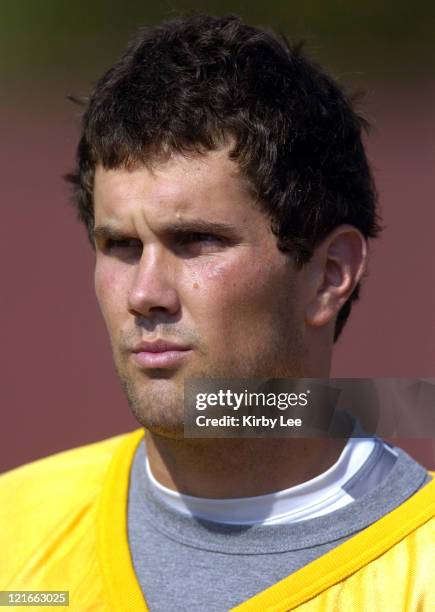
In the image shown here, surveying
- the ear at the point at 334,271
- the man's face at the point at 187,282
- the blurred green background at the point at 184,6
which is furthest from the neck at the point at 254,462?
the blurred green background at the point at 184,6

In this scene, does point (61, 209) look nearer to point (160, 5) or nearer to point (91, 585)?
point (160, 5)

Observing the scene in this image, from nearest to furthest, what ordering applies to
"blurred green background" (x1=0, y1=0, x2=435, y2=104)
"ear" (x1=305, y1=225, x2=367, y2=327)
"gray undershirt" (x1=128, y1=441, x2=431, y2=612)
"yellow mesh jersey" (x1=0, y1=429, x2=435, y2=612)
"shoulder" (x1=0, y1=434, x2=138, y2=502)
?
"yellow mesh jersey" (x1=0, y1=429, x2=435, y2=612) → "gray undershirt" (x1=128, y1=441, x2=431, y2=612) → "ear" (x1=305, y1=225, x2=367, y2=327) → "shoulder" (x1=0, y1=434, x2=138, y2=502) → "blurred green background" (x1=0, y1=0, x2=435, y2=104)

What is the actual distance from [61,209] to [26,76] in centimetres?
153

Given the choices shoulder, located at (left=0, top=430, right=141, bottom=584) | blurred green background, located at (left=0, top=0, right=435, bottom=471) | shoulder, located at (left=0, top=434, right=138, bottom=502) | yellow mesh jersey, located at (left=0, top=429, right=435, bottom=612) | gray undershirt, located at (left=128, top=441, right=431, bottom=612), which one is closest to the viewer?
yellow mesh jersey, located at (left=0, top=429, right=435, bottom=612)

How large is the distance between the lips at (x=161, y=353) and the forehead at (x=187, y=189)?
268 mm

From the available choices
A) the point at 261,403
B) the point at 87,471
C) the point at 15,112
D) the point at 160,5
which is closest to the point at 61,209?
the point at 15,112

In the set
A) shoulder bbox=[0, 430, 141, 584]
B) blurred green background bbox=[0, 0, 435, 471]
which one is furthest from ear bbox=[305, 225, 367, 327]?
blurred green background bbox=[0, 0, 435, 471]

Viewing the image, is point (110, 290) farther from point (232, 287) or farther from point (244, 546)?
point (244, 546)

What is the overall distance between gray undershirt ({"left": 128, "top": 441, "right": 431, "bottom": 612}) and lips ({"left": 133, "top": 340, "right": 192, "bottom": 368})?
402mm

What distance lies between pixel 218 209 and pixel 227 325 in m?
0.25

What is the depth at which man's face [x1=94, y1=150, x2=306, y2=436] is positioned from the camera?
1.90 m

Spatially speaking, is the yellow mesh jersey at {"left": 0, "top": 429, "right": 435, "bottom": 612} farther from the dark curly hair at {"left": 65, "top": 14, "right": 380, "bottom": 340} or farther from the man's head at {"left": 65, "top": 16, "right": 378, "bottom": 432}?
the dark curly hair at {"left": 65, "top": 14, "right": 380, "bottom": 340}

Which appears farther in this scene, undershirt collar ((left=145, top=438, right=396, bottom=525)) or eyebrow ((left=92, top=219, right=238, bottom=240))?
undershirt collar ((left=145, top=438, right=396, bottom=525))

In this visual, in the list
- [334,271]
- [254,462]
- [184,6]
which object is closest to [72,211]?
[184,6]
